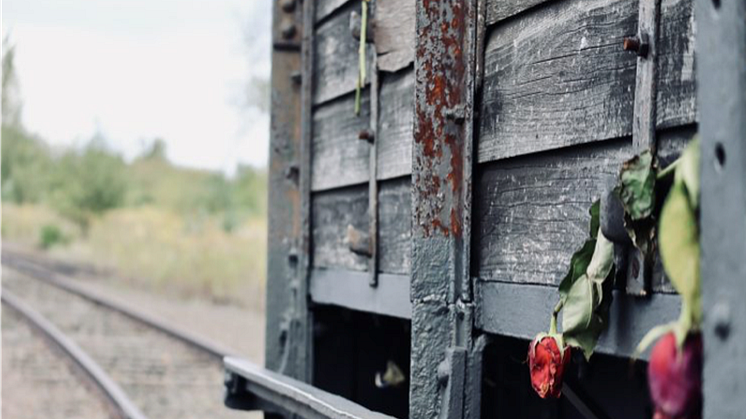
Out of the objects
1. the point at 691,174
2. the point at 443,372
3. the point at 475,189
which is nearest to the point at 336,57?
the point at 475,189

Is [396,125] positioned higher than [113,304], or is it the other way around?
[396,125]

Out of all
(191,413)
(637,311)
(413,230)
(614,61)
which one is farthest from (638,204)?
(191,413)

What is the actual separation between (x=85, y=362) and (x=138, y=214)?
73.0ft

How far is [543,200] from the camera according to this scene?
252 cm

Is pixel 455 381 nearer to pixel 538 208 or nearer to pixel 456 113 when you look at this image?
pixel 538 208

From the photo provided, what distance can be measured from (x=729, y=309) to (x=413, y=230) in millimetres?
1694

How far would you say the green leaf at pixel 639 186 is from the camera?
1.84 m

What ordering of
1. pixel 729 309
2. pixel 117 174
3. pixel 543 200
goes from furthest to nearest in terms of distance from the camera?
pixel 117 174, pixel 543 200, pixel 729 309

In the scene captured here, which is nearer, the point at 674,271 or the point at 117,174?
the point at 674,271

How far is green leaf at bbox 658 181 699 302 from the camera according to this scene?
1354 mm

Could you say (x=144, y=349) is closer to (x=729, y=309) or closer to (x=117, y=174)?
(x=729, y=309)

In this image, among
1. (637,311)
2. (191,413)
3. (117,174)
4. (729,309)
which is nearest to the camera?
(729,309)

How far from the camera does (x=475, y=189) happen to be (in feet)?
9.41

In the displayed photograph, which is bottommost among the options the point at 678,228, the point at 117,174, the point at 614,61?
the point at 678,228
